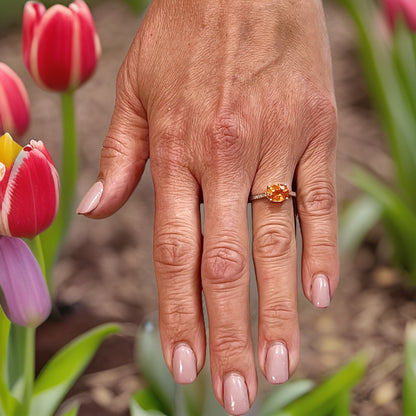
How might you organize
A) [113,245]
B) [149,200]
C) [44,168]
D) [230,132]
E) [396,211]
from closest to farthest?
[44,168] → [230,132] → [396,211] → [113,245] → [149,200]

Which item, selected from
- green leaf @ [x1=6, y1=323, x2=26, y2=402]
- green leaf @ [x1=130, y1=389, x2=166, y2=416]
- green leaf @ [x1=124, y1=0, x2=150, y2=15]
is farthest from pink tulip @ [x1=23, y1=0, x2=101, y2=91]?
green leaf @ [x1=124, y1=0, x2=150, y2=15]

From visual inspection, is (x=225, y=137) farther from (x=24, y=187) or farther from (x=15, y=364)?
(x=15, y=364)

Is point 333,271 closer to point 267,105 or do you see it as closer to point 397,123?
point 267,105

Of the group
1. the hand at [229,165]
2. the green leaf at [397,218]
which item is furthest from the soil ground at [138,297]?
the hand at [229,165]

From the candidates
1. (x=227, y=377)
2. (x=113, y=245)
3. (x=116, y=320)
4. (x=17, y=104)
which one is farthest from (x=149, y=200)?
(x=227, y=377)

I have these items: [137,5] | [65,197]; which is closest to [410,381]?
[65,197]

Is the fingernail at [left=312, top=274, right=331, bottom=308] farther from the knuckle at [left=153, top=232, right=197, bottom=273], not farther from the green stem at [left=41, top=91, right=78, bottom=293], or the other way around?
the green stem at [left=41, top=91, right=78, bottom=293]

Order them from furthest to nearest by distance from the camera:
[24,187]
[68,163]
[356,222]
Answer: [356,222] < [68,163] < [24,187]
